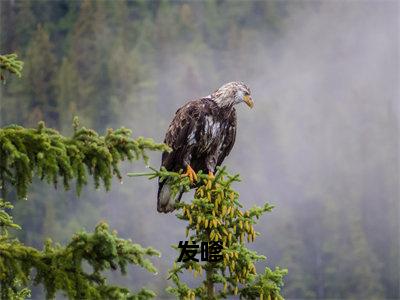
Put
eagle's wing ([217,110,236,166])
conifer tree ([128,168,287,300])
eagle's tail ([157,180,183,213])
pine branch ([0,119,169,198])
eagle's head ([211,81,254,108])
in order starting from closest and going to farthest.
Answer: pine branch ([0,119,169,198]) → conifer tree ([128,168,287,300]) → eagle's tail ([157,180,183,213]) → eagle's head ([211,81,254,108]) → eagle's wing ([217,110,236,166])

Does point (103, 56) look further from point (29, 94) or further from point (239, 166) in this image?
point (239, 166)

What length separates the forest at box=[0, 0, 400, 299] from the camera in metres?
126

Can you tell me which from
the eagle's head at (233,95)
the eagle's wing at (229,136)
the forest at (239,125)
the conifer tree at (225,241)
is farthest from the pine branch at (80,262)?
the forest at (239,125)

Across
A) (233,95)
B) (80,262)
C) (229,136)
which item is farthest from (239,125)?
(80,262)

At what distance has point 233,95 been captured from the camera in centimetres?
970

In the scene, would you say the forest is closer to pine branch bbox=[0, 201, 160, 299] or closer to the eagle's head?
the eagle's head

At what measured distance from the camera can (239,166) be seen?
483 feet

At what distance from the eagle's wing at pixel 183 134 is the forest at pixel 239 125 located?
91.3 m

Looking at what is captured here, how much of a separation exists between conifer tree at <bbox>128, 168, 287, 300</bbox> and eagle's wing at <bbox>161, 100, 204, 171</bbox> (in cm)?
195

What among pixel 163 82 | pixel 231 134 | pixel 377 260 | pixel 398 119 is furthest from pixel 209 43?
pixel 231 134

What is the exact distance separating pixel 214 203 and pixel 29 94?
162403mm

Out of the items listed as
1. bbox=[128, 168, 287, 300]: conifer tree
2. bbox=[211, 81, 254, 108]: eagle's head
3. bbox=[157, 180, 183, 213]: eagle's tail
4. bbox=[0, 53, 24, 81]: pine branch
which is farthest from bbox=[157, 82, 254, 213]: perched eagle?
bbox=[0, 53, 24, 81]: pine branch

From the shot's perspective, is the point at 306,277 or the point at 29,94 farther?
the point at 29,94

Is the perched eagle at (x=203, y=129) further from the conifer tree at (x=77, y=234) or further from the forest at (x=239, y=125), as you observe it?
the forest at (x=239, y=125)
